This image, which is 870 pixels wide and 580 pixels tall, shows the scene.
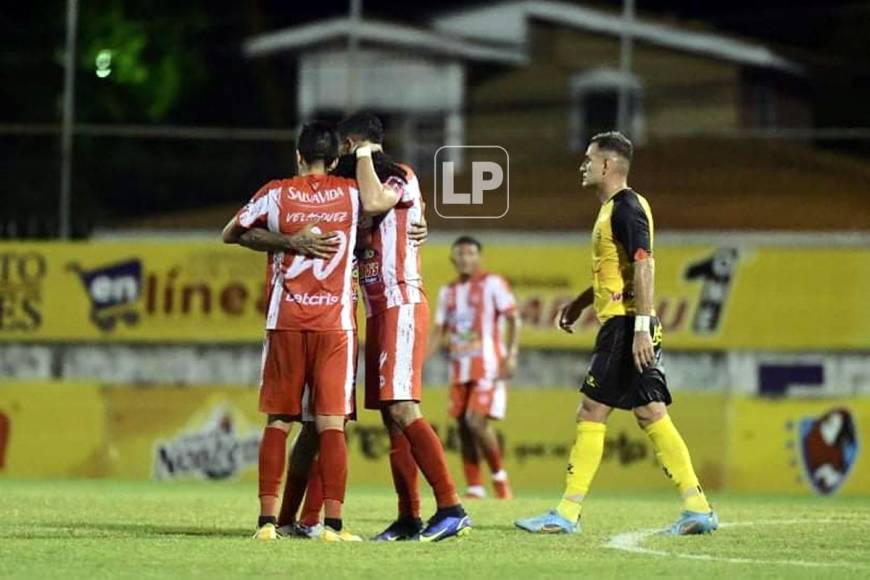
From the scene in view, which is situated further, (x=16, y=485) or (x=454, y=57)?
(x=454, y=57)

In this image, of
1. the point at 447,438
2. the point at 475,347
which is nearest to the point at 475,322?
the point at 475,347

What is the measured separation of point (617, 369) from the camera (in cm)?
1149

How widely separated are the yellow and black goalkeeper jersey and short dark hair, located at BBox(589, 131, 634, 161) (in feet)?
0.69

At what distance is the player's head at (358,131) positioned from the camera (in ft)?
35.6

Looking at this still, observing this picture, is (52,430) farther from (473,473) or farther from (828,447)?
(828,447)

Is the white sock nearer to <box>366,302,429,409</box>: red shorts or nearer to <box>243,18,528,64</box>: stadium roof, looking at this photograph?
<box>366,302,429,409</box>: red shorts

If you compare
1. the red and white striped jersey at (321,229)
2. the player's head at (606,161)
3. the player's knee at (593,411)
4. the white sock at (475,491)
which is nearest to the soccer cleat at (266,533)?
the red and white striped jersey at (321,229)

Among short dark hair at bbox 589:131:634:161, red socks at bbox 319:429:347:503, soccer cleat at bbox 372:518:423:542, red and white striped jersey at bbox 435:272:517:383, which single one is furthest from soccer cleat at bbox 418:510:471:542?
red and white striped jersey at bbox 435:272:517:383

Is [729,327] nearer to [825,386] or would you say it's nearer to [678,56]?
[825,386]

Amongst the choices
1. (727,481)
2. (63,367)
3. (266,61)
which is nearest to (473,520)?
(727,481)

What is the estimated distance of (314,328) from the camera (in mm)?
10742

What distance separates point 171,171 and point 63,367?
602cm

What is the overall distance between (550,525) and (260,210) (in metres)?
2.38

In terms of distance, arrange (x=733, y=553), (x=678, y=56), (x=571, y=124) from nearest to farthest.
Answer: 1. (x=733, y=553)
2. (x=571, y=124)
3. (x=678, y=56)
